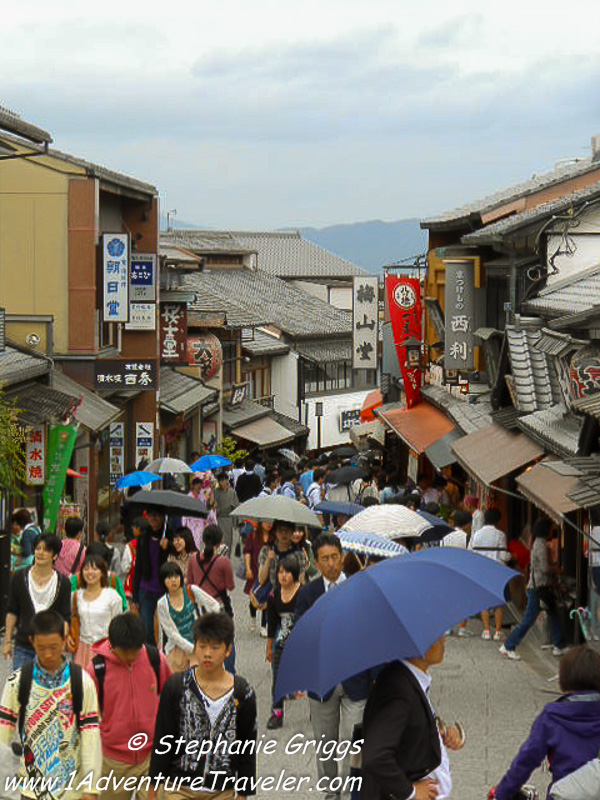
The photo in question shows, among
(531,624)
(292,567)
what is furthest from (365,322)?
(292,567)

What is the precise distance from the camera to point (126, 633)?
7.62m

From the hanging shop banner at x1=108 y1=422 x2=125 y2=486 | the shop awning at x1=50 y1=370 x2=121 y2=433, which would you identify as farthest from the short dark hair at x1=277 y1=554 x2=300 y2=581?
the hanging shop banner at x1=108 y1=422 x2=125 y2=486

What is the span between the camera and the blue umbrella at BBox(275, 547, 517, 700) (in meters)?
6.38

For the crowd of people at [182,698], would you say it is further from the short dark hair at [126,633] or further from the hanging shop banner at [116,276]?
the hanging shop banner at [116,276]

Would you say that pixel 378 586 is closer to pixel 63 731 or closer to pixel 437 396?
pixel 63 731

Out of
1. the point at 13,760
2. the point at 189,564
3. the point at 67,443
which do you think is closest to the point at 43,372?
the point at 67,443

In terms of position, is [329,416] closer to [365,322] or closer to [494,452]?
[365,322]

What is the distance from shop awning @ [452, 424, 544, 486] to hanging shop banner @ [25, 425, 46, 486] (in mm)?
6089

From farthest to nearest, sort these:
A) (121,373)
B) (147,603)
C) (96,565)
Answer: (121,373), (147,603), (96,565)

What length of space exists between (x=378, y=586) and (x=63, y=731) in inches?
62.9

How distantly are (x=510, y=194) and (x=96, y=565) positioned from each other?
22030 millimetres

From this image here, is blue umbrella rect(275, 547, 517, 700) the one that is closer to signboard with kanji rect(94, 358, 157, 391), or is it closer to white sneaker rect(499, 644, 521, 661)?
white sneaker rect(499, 644, 521, 661)

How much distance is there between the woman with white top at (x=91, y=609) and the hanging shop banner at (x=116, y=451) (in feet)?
66.6

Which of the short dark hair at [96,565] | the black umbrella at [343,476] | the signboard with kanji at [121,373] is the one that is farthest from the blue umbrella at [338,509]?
the signboard with kanji at [121,373]
